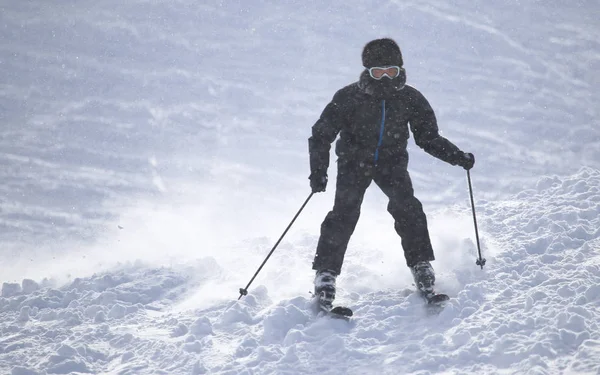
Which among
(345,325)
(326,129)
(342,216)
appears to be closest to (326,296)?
(345,325)

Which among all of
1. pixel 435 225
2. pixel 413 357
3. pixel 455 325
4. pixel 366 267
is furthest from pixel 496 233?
pixel 413 357

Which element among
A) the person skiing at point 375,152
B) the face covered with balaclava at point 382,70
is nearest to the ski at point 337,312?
the person skiing at point 375,152

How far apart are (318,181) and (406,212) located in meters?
0.99

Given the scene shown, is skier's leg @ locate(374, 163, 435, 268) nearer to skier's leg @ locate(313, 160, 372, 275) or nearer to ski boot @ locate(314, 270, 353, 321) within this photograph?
skier's leg @ locate(313, 160, 372, 275)

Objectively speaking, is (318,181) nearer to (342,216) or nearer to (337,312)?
(342,216)

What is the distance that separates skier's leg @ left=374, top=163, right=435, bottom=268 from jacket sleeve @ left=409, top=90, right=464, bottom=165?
1.21 ft

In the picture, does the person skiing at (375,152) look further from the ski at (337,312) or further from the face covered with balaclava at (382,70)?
the ski at (337,312)

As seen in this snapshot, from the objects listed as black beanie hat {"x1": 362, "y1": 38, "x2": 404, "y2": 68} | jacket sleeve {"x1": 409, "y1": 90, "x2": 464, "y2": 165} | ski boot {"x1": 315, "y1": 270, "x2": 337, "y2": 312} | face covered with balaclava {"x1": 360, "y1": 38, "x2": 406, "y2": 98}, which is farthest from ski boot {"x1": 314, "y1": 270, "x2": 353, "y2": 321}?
black beanie hat {"x1": 362, "y1": 38, "x2": 404, "y2": 68}

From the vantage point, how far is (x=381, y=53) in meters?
5.49

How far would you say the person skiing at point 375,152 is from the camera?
5500 mm

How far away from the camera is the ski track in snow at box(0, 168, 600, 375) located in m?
4.36

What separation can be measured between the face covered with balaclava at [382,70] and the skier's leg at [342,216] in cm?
78

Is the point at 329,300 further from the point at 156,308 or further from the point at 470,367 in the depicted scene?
the point at 156,308

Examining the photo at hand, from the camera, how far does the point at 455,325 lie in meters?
4.85
